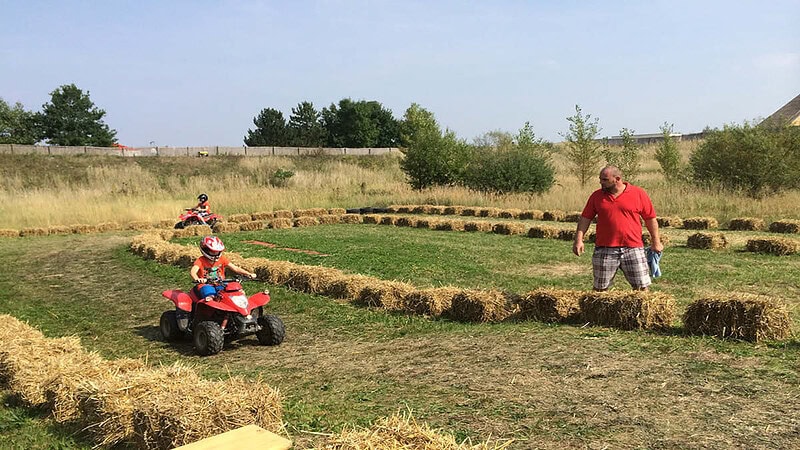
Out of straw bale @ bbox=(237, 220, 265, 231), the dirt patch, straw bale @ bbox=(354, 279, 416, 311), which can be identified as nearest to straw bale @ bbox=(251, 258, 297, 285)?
straw bale @ bbox=(354, 279, 416, 311)

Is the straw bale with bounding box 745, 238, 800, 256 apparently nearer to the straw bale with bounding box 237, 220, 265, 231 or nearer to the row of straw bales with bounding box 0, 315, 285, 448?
the row of straw bales with bounding box 0, 315, 285, 448

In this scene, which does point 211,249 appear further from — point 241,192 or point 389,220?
point 241,192

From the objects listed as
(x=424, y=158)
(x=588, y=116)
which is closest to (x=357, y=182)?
(x=424, y=158)

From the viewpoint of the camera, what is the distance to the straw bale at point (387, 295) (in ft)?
29.2

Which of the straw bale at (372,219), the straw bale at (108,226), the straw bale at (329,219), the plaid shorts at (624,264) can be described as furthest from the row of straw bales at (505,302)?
the straw bale at (108,226)

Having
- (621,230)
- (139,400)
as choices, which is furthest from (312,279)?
(139,400)

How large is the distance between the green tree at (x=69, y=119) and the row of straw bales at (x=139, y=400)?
231 feet

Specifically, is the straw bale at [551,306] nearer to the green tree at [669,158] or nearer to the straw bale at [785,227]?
the straw bale at [785,227]

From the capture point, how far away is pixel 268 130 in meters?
83.6

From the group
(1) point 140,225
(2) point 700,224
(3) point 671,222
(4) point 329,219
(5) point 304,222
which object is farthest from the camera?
A: (4) point 329,219

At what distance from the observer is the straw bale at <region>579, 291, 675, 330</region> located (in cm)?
696

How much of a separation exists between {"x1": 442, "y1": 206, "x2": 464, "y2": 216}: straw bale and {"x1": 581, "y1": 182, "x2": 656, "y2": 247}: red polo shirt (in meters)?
17.6

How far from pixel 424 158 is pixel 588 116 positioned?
843cm

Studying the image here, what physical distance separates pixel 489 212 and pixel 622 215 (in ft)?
53.7
